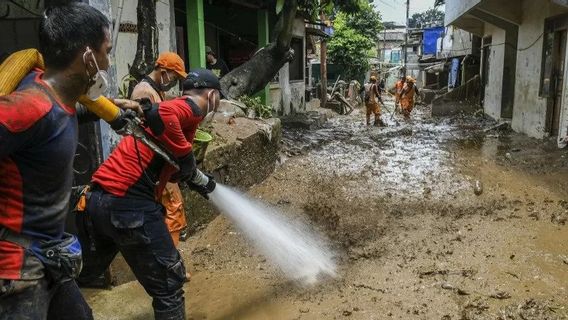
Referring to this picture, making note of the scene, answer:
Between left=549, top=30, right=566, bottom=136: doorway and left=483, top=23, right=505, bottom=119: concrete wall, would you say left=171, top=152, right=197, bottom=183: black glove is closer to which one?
left=549, top=30, right=566, bottom=136: doorway

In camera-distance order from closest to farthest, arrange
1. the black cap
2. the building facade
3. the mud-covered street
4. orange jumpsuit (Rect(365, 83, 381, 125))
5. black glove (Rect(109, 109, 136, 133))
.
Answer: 1. black glove (Rect(109, 109, 136, 133))
2. the black cap
3. the mud-covered street
4. the building facade
5. orange jumpsuit (Rect(365, 83, 381, 125))

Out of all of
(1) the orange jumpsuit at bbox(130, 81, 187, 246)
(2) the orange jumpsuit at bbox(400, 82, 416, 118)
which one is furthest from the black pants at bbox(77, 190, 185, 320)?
(2) the orange jumpsuit at bbox(400, 82, 416, 118)

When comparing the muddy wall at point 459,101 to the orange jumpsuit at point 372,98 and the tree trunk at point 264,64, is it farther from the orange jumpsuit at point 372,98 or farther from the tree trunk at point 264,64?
the tree trunk at point 264,64

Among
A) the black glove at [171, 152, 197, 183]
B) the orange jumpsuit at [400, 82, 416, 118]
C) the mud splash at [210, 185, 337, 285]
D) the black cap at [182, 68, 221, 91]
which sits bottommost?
the mud splash at [210, 185, 337, 285]

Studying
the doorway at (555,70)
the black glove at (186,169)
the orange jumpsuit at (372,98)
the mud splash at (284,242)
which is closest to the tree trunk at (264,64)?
the mud splash at (284,242)

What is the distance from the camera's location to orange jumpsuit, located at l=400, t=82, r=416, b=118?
17.1m

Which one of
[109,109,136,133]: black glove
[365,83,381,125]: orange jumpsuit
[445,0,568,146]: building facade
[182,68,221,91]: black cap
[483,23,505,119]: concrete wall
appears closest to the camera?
[109,109,136,133]: black glove

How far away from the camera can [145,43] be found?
5.02 meters

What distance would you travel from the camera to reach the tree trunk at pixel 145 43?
4930mm

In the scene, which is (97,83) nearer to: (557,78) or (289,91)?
(557,78)

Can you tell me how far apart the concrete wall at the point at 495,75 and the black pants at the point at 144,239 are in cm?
1318

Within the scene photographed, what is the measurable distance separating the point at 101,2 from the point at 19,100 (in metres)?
2.32

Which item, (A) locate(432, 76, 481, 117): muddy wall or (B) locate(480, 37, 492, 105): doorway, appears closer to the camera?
(B) locate(480, 37, 492, 105): doorway

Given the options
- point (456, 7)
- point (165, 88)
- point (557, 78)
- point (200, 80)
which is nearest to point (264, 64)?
point (557, 78)
